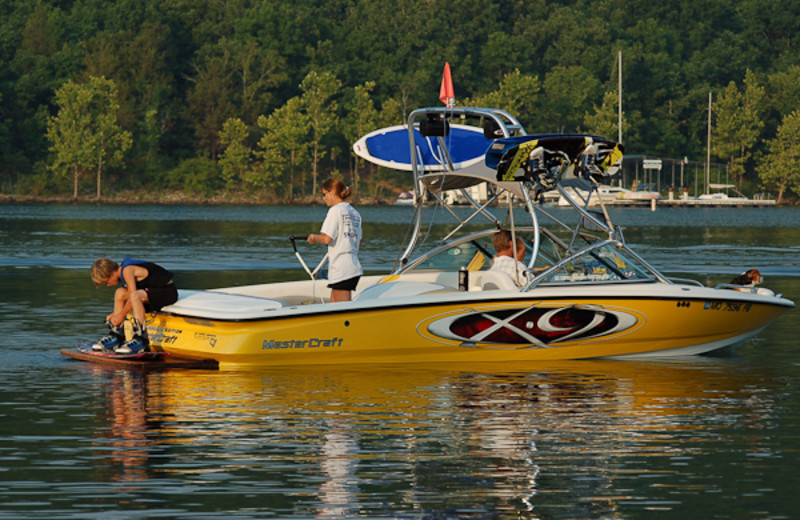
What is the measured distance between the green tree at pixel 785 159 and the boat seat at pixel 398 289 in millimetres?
113362

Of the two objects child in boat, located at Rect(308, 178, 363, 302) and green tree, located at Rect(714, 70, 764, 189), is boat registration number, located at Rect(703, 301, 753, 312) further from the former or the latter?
green tree, located at Rect(714, 70, 764, 189)

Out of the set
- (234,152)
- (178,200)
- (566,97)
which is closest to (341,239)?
(234,152)

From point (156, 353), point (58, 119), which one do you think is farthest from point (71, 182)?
Answer: point (156, 353)

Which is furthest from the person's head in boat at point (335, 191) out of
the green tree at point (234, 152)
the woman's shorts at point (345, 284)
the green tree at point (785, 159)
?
the green tree at point (785, 159)

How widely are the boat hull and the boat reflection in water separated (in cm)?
22

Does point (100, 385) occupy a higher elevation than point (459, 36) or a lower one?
lower

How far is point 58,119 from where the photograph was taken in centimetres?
11456

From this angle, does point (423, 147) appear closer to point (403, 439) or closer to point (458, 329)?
point (458, 329)

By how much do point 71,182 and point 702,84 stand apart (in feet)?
199

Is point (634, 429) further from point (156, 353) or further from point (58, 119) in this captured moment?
point (58, 119)

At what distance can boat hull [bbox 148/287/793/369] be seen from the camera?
45.1 feet

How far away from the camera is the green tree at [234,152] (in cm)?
11600

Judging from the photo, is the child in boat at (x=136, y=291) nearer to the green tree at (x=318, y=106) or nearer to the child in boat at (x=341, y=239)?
the child in boat at (x=341, y=239)

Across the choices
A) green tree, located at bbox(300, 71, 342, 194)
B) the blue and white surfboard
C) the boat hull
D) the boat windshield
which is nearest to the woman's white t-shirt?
the boat hull
